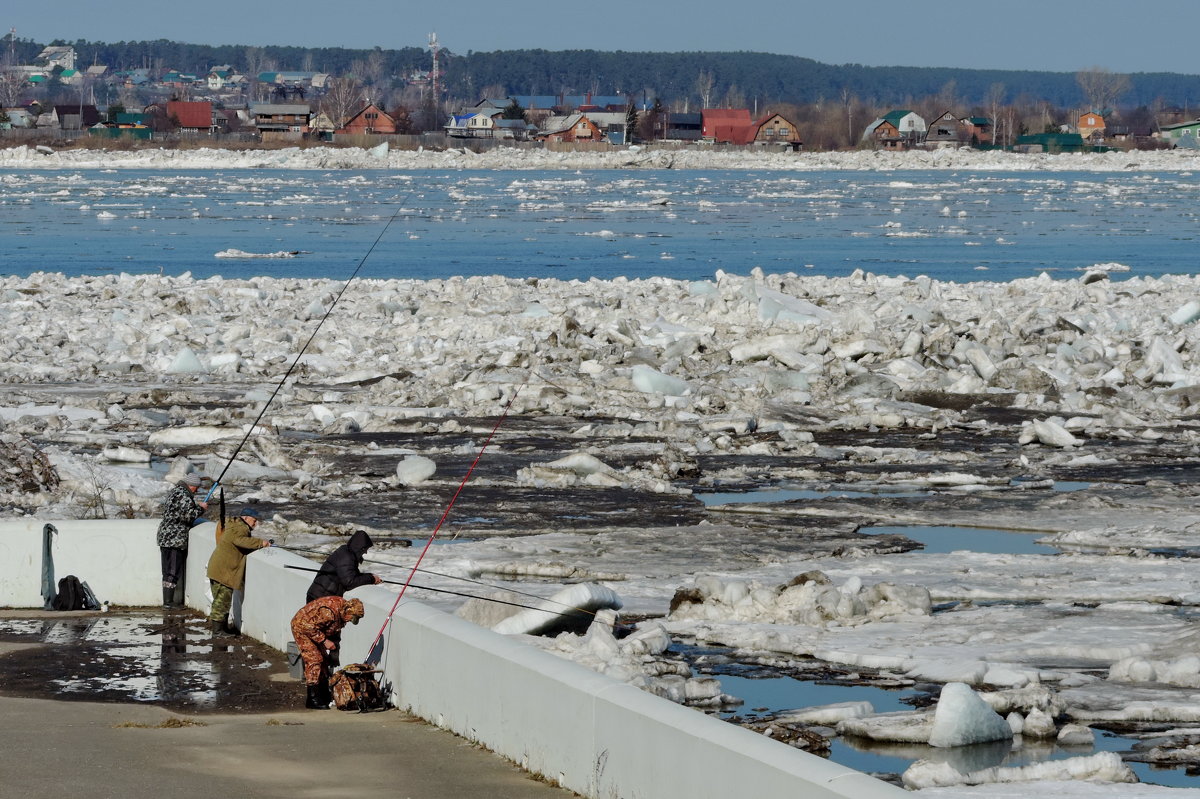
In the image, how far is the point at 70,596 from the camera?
1048 cm

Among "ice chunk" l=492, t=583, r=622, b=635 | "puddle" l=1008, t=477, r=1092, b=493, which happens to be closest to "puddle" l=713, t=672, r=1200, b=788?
"ice chunk" l=492, t=583, r=622, b=635

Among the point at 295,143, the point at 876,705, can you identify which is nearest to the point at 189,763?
the point at 876,705

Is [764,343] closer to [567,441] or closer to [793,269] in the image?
[567,441]

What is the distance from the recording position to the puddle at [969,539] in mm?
11781

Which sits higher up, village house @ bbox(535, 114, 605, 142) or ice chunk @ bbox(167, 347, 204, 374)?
village house @ bbox(535, 114, 605, 142)

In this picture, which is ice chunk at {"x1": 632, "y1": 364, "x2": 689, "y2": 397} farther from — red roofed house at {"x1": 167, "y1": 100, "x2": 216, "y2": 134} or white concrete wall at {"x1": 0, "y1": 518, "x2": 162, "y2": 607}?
red roofed house at {"x1": 167, "y1": 100, "x2": 216, "y2": 134}

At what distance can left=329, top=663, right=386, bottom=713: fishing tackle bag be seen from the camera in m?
7.79

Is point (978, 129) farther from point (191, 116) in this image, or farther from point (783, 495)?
point (783, 495)

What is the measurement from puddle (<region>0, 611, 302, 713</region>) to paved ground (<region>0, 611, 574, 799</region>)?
195 mm

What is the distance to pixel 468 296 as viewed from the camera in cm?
2738

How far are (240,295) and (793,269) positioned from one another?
15154 millimetres

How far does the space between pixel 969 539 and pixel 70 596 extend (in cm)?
620

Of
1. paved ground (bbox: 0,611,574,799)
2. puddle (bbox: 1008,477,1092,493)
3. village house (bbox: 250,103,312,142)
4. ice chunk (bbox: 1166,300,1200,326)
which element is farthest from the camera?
village house (bbox: 250,103,312,142)

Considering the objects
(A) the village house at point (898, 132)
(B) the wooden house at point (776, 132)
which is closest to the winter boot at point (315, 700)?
(B) the wooden house at point (776, 132)
